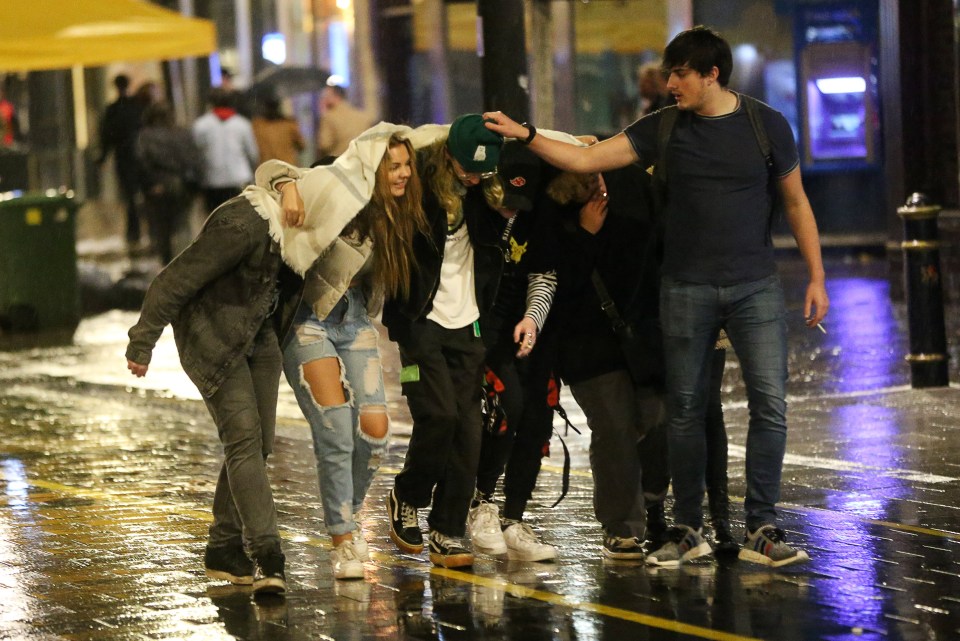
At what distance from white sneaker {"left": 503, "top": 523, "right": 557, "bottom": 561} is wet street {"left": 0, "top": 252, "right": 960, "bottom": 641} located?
0.23 ft

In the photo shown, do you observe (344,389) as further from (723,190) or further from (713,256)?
(723,190)

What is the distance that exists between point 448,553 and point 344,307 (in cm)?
99

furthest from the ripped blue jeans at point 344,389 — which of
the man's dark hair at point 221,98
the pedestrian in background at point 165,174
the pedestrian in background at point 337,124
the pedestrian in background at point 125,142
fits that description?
the pedestrian in background at point 125,142

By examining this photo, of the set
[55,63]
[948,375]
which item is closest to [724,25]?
[55,63]

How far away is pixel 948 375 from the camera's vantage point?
1073 cm

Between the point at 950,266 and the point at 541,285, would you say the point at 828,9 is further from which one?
the point at 541,285

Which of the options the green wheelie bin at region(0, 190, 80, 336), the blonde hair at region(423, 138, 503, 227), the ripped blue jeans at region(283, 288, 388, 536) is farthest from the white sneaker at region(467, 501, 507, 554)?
the green wheelie bin at region(0, 190, 80, 336)

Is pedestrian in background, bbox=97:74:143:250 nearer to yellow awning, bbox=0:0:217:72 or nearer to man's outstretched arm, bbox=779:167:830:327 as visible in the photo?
yellow awning, bbox=0:0:217:72

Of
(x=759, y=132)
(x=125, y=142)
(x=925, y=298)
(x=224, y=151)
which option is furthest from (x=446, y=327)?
(x=125, y=142)

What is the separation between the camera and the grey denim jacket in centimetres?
604

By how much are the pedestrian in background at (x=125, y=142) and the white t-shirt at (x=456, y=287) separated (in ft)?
53.3

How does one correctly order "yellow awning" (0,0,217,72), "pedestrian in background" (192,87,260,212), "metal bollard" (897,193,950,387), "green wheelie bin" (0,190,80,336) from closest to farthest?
"metal bollard" (897,193,950,387)
"green wheelie bin" (0,190,80,336)
"yellow awning" (0,0,217,72)
"pedestrian in background" (192,87,260,212)

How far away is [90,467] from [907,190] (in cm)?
862

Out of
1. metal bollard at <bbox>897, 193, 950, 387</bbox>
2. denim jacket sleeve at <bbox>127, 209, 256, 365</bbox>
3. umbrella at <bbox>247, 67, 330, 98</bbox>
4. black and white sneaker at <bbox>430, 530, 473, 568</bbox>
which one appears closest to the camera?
denim jacket sleeve at <bbox>127, 209, 256, 365</bbox>
